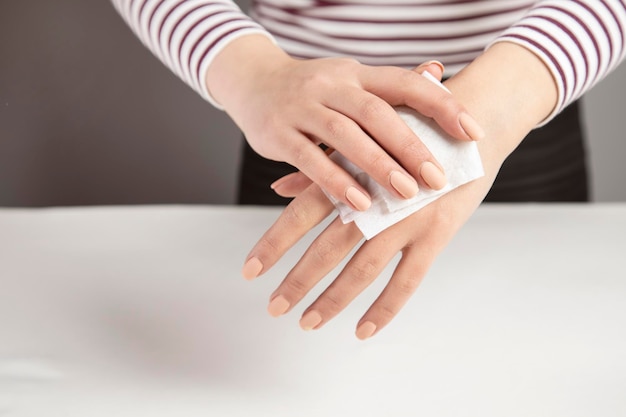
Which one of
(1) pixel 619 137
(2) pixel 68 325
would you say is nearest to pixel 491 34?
(2) pixel 68 325

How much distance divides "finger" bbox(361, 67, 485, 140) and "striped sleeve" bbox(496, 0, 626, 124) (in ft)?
0.36

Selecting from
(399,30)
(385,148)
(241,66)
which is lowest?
(385,148)

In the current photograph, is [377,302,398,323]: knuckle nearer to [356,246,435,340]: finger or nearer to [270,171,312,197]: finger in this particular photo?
[356,246,435,340]: finger

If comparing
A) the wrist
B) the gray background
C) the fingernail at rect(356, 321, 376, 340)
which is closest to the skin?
the fingernail at rect(356, 321, 376, 340)

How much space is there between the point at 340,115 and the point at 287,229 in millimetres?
88

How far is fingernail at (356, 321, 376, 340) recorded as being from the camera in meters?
0.55

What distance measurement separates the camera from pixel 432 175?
1.73ft

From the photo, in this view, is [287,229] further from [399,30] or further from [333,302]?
[399,30]

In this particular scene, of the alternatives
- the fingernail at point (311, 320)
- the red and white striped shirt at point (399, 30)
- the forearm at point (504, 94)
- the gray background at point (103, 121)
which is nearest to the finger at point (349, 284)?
the fingernail at point (311, 320)

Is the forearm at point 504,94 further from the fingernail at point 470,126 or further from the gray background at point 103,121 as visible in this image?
the gray background at point 103,121

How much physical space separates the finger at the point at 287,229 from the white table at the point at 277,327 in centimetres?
8

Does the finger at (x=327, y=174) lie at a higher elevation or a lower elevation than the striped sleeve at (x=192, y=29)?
lower

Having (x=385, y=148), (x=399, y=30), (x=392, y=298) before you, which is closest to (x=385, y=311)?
(x=392, y=298)

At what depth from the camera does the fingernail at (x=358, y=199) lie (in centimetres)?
54
